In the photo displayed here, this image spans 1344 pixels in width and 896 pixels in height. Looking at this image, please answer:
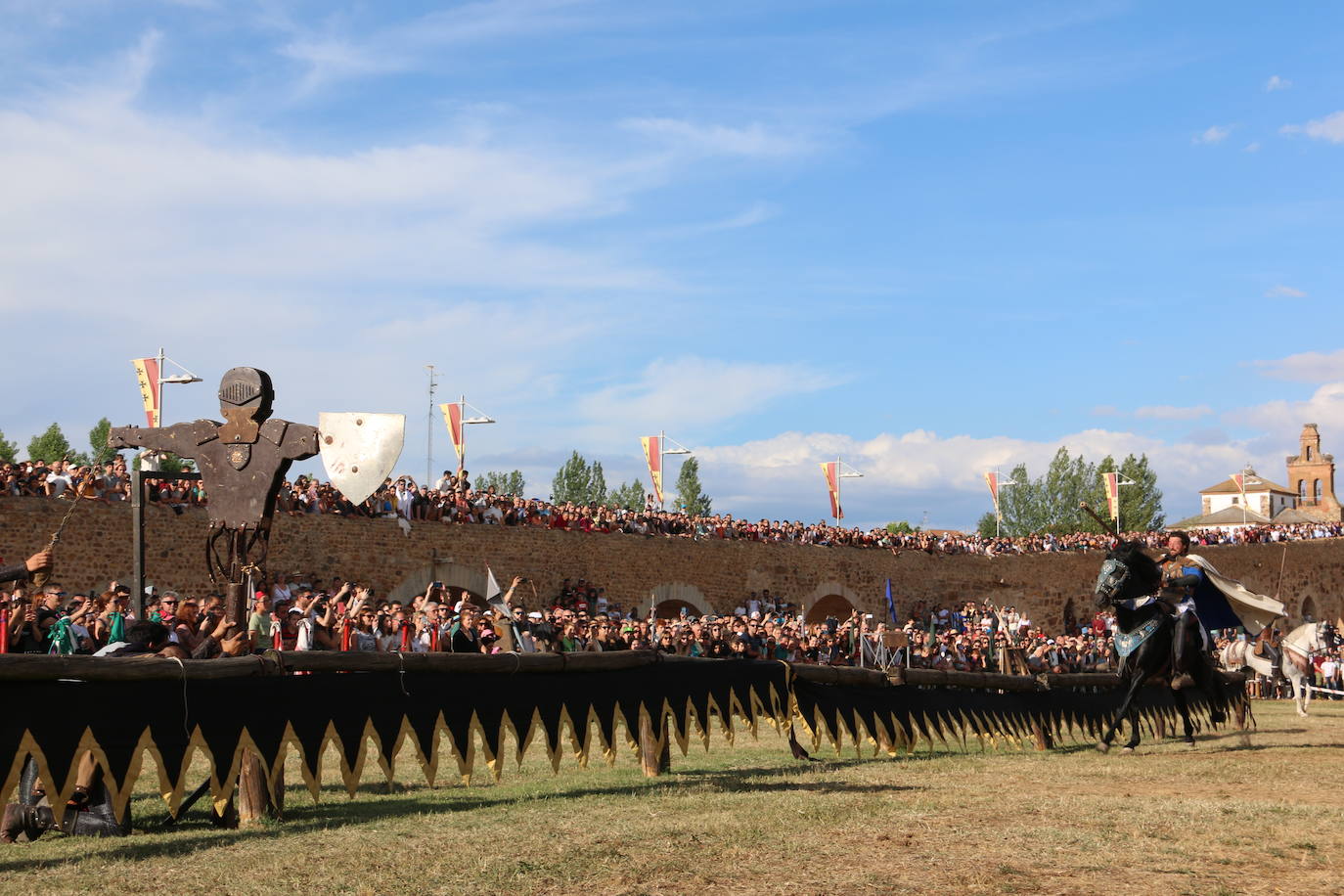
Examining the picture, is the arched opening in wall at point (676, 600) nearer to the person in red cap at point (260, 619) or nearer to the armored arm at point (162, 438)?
the person in red cap at point (260, 619)

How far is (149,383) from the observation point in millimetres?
27344

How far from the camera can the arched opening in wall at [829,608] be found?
140ft

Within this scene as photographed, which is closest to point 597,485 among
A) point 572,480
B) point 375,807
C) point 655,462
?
point 572,480

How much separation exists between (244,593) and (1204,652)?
1030 centimetres

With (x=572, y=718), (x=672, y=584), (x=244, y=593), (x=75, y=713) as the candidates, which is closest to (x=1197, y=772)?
(x=572, y=718)

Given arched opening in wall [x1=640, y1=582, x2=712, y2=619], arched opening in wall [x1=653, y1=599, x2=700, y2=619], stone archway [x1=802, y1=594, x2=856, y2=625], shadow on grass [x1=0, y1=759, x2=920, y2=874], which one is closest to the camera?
shadow on grass [x1=0, y1=759, x2=920, y2=874]

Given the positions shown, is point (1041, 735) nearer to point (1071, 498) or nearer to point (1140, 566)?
point (1140, 566)

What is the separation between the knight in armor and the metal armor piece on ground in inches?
372

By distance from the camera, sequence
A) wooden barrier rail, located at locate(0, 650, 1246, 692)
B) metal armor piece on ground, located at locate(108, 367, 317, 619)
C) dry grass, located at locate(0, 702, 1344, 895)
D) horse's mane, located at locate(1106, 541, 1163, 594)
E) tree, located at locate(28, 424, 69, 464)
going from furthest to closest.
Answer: tree, located at locate(28, 424, 69, 464)
horse's mane, located at locate(1106, 541, 1163, 594)
metal armor piece on ground, located at locate(108, 367, 317, 619)
wooden barrier rail, located at locate(0, 650, 1246, 692)
dry grass, located at locate(0, 702, 1344, 895)

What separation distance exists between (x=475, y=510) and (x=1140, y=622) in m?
19.2

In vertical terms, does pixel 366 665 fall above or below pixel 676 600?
below

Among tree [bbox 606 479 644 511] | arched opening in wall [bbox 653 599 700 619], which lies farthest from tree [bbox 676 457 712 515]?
arched opening in wall [bbox 653 599 700 619]

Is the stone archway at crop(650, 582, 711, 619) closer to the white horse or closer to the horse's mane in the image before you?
the white horse

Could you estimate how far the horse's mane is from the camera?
14.2 meters
